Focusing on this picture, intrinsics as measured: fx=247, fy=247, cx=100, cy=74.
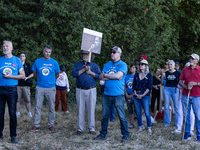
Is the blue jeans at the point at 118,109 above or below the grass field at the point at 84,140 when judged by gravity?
above

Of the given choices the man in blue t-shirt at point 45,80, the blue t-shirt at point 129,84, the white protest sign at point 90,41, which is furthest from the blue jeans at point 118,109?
the blue t-shirt at point 129,84

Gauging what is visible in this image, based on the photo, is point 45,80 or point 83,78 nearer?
point 83,78

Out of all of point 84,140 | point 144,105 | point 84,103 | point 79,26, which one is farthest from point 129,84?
point 79,26

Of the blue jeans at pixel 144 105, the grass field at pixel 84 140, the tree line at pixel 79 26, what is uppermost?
the tree line at pixel 79 26

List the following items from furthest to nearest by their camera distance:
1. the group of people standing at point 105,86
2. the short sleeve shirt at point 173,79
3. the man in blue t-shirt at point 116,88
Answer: the short sleeve shirt at point 173,79 → the man in blue t-shirt at point 116,88 → the group of people standing at point 105,86

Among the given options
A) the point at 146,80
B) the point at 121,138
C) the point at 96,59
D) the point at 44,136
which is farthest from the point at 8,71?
the point at 96,59

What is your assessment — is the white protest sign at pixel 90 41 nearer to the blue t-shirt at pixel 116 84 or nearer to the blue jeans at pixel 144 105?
the blue t-shirt at pixel 116 84

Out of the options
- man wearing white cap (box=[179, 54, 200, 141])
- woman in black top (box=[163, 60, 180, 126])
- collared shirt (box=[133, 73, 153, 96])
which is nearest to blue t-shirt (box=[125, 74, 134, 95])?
collared shirt (box=[133, 73, 153, 96])

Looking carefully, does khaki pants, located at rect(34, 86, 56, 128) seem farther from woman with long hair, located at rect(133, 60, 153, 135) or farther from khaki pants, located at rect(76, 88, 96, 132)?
woman with long hair, located at rect(133, 60, 153, 135)

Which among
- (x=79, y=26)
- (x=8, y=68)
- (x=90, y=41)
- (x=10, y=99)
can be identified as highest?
(x=79, y=26)

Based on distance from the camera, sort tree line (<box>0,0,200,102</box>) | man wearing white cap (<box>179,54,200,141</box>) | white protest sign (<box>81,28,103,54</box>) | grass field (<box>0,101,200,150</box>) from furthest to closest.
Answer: tree line (<box>0,0,200,102</box>)
white protest sign (<box>81,28,103,54</box>)
man wearing white cap (<box>179,54,200,141</box>)
grass field (<box>0,101,200,150</box>)

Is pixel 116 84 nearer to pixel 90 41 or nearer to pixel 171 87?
pixel 90 41

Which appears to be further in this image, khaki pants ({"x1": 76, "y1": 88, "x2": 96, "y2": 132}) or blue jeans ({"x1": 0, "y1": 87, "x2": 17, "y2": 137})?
khaki pants ({"x1": 76, "y1": 88, "x2": 96, "y2": 132})

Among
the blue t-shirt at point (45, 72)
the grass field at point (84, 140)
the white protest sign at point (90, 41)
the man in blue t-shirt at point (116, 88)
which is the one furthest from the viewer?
the blue t-shirt at point (45, 72)
